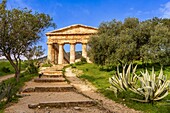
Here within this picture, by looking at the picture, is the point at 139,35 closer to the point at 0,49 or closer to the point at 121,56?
the point at 121,56

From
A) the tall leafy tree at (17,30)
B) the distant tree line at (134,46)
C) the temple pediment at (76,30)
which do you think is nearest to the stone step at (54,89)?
the tall leafy tree at (17,30)

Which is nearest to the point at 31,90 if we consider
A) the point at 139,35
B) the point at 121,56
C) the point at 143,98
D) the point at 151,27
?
the point at 143,98

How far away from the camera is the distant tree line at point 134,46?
22.9 meters

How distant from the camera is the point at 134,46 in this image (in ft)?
77.0

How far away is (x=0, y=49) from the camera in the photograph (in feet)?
51.4

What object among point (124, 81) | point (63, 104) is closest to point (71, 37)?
point (124, 81)

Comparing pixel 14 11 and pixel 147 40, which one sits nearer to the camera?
pixel 14 11

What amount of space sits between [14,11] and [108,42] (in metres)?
11.2

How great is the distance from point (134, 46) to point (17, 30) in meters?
12.7

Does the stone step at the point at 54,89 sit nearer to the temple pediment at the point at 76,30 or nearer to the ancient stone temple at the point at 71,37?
the ancient stone temple at the point at 71,37

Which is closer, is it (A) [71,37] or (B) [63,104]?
(B) [63,104]

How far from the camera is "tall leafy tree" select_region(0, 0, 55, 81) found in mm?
14992

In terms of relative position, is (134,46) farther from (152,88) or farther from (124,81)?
(152,88)

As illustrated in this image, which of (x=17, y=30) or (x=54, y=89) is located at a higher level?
(x=17, y=30)
